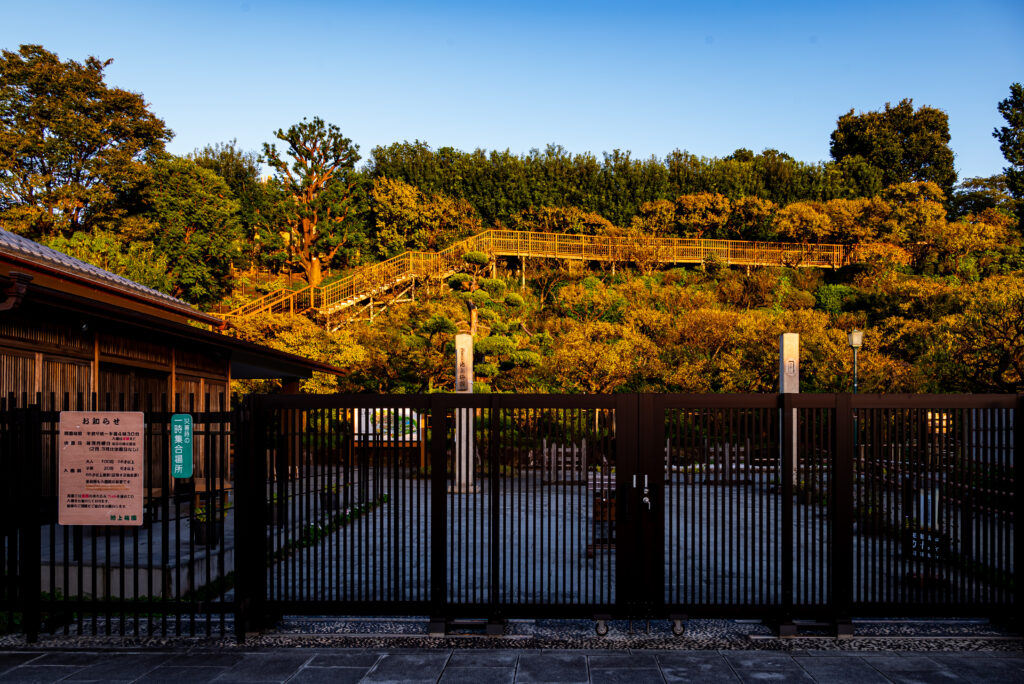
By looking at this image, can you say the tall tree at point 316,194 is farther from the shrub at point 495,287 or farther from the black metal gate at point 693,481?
the black metal gate at point 693,481

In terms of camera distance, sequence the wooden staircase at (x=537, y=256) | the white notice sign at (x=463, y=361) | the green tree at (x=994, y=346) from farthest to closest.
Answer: the wooden staircase at (x=537, y=256) < the white notice sign at (x=463, y=361) < the green tree at (x=994, y=346)

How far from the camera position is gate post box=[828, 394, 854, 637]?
6.20m

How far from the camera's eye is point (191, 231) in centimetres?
3803

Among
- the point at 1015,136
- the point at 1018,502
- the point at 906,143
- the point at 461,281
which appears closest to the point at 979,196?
the point at 906,143

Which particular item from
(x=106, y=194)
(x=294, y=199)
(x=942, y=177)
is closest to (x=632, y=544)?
(x=294, y=199)

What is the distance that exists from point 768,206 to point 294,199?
28.3 metres

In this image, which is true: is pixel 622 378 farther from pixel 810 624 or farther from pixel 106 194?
pixel 106 194

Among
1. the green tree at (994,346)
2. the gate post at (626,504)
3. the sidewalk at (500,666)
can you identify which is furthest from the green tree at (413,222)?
the sidewalk at (500,666)

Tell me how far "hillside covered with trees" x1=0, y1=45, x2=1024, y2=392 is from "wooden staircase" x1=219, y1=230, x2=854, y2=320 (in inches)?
34.0

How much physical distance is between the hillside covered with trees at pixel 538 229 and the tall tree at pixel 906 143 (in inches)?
7.6

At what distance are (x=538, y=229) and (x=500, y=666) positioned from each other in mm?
38851

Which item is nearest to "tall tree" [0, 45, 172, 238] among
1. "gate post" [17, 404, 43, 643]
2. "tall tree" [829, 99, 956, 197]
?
"gate post" [17, 404, 43, 643]

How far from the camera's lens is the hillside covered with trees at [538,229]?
25312 millimetres

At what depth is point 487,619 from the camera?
631 cm
